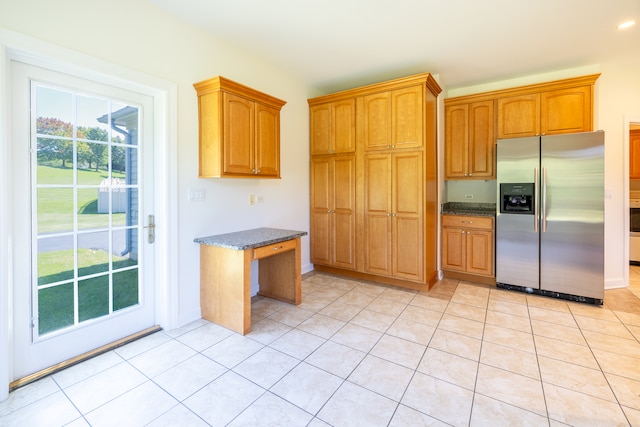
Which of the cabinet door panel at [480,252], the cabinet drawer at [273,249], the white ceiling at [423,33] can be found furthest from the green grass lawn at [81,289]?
the cabinet door panel at [480,252]

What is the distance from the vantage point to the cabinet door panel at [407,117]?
335cm

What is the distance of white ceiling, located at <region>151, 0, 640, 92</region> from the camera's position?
7.95 feet

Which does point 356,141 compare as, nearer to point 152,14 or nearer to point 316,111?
point 316,111

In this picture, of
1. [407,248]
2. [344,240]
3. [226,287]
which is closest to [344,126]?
[344,240]

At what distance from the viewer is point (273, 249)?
2777 mm

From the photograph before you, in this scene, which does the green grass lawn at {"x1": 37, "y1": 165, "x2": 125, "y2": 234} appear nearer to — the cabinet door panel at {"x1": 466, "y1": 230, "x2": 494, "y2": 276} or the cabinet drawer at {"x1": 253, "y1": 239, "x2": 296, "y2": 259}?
the cabinet drawer at {"x1": 253, "y1": 239, "x2": 296, "y2": 259}

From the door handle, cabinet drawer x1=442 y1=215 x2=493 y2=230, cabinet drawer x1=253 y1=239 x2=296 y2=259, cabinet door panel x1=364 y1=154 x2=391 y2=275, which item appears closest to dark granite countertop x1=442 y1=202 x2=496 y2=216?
cabinet drawer x1=442 y1=215 x2=493 y2=230

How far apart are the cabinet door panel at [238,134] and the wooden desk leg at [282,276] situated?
969 millimetres

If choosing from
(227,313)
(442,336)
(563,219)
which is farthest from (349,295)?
(563,219)

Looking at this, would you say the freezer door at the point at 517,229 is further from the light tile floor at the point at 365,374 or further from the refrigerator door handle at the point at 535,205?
the light tile floor at the point at 365,374

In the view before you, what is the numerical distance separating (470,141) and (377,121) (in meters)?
1.43

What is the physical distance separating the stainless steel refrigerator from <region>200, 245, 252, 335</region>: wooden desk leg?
3.07 m

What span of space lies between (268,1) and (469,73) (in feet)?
9.01

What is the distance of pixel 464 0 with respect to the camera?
7.68 ft
